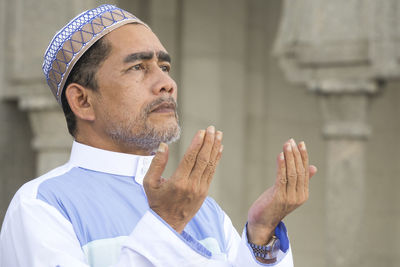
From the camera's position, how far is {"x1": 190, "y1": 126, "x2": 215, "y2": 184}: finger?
1380 millimetres

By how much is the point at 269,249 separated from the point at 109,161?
45cm

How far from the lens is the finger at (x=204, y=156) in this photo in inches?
54.3

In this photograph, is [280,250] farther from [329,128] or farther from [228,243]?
[329,128]

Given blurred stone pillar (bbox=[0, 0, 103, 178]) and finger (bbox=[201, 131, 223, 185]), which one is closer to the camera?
finger (bbox=[201, 131, 223, 185])

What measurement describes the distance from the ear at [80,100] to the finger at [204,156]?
492mm

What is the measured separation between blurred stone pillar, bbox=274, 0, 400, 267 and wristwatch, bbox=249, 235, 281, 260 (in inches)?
148

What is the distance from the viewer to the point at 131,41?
5.83ft

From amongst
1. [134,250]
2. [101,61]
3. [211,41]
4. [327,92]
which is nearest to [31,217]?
[134,250]

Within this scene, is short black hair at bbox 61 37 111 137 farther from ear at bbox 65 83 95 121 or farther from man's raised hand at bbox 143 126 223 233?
man's raised hand at bbox 143 126 223 233

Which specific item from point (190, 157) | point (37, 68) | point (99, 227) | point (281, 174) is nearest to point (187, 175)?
Answer: point (190, 157)

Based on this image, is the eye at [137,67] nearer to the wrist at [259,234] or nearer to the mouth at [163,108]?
the mouth at [163,108]

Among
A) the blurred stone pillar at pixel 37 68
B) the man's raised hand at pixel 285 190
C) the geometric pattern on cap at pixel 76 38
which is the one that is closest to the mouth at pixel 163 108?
the geometric pattern on cap at pixel 76 38

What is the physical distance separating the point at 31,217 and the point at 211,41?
570 centimetres

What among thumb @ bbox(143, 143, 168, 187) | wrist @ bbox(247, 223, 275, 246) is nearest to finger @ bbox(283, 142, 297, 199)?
wrist @ bbox(247, 223, 275, 246)
